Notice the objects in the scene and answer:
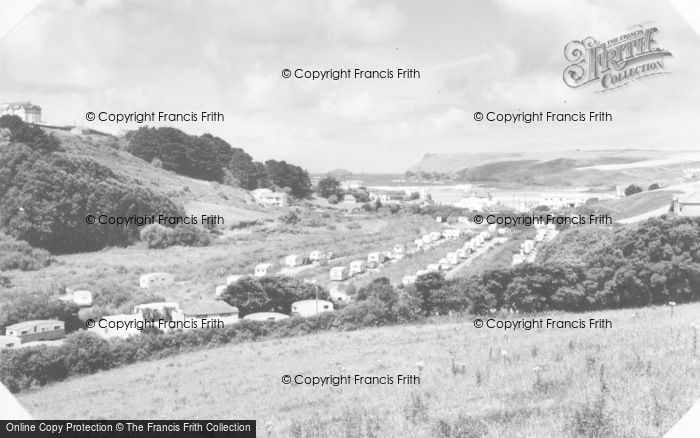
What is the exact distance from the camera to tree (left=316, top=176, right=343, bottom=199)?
6918 mm

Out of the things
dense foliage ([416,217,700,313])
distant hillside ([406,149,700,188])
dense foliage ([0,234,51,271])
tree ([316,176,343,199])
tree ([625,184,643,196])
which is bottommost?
dense foliage ([416,217,700,313])

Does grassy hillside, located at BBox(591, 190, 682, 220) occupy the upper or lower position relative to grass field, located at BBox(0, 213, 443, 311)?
upper

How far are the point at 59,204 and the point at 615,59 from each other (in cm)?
538

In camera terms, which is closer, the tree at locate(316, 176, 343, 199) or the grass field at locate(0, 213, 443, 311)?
the grass field at locate(0, 213, 443, 311)

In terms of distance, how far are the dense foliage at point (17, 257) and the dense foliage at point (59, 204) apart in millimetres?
68

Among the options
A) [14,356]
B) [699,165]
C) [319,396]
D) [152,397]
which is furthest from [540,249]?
[14,356]

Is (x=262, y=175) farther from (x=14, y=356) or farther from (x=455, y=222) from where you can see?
(x=14, y=356)

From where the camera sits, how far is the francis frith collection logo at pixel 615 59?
5.94m

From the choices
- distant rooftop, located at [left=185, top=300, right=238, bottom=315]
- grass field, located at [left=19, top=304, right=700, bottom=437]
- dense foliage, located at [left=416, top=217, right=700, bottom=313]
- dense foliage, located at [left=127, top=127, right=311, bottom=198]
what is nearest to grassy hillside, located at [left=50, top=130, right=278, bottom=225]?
dense foliage, located at [left=127, top=127, right=311, bottom=198]

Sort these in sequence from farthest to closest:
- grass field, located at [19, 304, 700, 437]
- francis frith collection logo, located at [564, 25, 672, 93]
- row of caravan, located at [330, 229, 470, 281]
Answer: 1. row of caravan, located at [330, 229, 470, 281]
2. francis frith collection logo, located at [564, 25, 672, 93]
3. grass field, located at [19, 304, 700, 437]

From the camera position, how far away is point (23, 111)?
252 inches

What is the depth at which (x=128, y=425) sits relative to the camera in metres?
5.57

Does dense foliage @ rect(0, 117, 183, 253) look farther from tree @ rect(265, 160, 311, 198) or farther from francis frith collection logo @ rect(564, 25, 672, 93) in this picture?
francis frith collection logo @ rect(564, 25, 672, 93)

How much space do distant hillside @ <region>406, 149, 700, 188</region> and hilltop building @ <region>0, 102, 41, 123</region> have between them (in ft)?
12.0
